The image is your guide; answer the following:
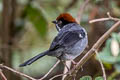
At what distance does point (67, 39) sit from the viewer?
330cm

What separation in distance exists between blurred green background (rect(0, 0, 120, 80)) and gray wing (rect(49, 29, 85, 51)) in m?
1.20

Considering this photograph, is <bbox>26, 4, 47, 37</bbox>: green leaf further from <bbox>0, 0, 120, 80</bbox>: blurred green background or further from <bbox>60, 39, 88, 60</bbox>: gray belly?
<bbox>60, 39, 88, 60</bbox>: gray belly

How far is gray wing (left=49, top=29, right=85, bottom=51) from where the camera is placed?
3179 millimetres

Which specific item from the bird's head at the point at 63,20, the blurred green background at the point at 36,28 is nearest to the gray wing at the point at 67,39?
the bird's head at the point at 63,20

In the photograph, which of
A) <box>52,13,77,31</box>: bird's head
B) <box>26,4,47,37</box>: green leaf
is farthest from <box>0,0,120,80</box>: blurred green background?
<box>52,13,77,31</box>: bird's head

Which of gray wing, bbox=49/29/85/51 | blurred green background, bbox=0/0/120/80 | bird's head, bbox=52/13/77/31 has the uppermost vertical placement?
bird's head, bbox=52/13/77/31

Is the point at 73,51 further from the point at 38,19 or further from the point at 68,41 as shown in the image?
A: the point at 38,19

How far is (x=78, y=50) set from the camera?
3324 mm

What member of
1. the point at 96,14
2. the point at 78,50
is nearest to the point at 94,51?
the point at 78,50

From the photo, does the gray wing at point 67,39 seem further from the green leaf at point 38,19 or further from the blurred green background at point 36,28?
the green leaf at point 38,19

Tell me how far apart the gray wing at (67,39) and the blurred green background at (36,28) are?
1.20 meters

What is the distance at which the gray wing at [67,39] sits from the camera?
3.18m

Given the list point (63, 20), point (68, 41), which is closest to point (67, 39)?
point (68, 41)

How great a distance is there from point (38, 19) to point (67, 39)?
1764 mm
